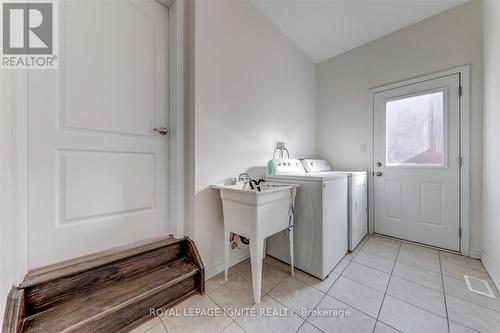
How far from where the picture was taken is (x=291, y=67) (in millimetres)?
2494

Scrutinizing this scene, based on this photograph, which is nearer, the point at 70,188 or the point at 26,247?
the point at 26,247

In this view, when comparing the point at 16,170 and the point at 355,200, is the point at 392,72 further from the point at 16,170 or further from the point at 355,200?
the point at 16,170

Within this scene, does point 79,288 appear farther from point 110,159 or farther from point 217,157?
point 217,157

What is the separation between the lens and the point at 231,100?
5.62ft

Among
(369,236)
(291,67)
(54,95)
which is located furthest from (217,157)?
(369,236)

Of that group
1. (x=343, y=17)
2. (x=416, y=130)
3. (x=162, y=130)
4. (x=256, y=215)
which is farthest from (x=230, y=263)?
(x=343, y=17)

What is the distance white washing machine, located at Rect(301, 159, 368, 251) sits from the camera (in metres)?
1.96

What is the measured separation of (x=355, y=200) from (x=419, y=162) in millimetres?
935

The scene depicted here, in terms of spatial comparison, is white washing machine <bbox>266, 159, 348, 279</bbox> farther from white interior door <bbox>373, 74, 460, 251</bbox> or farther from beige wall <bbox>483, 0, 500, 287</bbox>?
beige wall <bbox>483, 0, 500, 287</bbox>

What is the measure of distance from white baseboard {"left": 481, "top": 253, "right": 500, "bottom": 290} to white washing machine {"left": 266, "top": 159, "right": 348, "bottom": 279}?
3.38 feet

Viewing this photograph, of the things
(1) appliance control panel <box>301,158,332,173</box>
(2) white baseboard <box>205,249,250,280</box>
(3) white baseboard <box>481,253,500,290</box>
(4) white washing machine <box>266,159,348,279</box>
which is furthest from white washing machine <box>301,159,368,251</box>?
(2) white baseboard <box>205,249,250,280</box>

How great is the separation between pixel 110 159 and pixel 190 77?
0.84 meters

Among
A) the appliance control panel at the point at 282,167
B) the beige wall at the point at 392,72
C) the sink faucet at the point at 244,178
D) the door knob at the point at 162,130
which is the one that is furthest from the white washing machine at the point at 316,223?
the beige wall at the point at 392,72

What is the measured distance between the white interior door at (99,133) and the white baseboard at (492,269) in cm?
259
